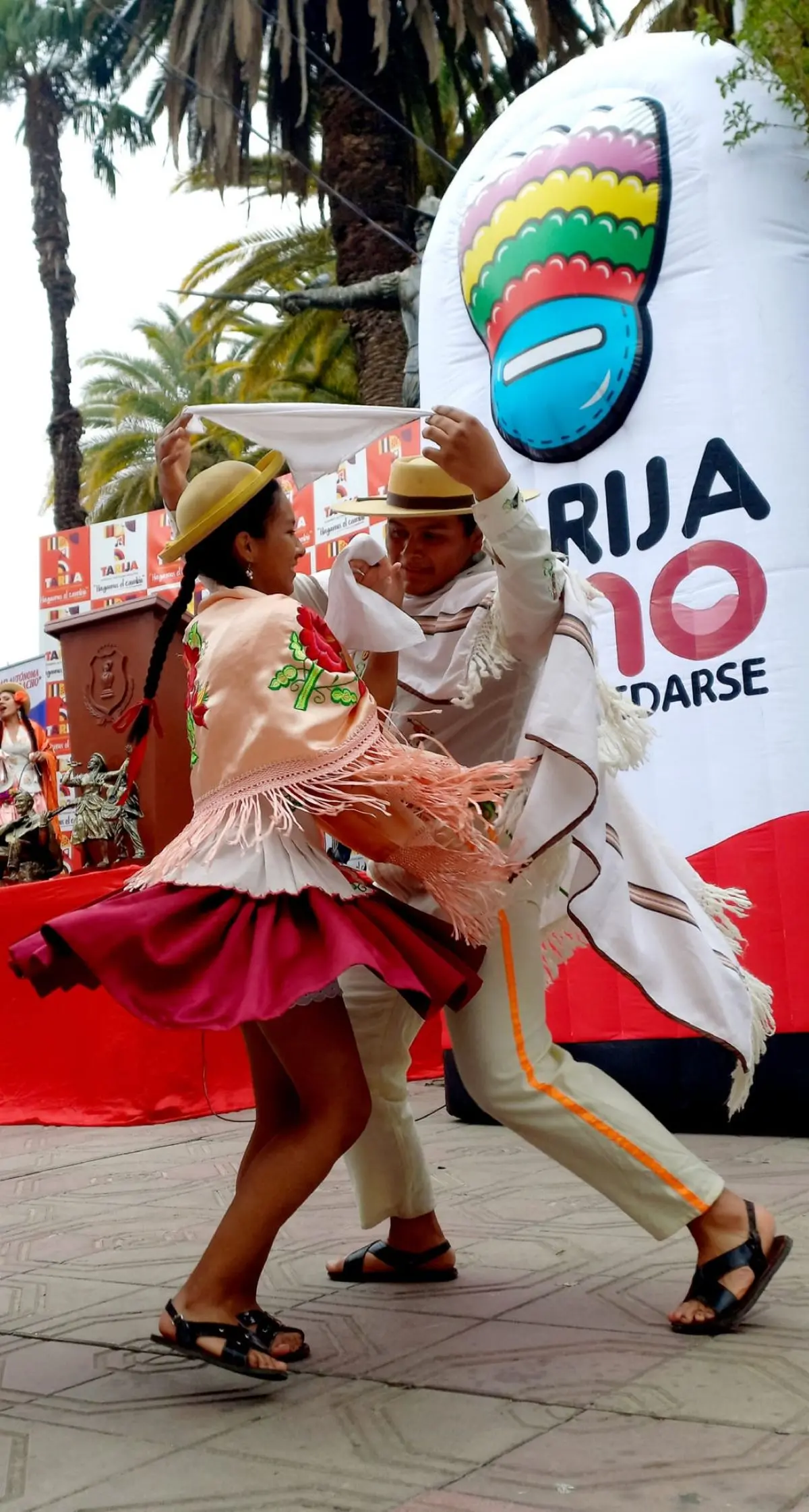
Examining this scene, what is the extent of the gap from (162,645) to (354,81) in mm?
14662

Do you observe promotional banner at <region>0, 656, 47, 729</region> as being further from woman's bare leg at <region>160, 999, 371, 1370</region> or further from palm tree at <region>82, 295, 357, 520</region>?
woman's bare leg at <region>160, 999, 371, 1370</region>

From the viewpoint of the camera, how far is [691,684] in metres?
4.45

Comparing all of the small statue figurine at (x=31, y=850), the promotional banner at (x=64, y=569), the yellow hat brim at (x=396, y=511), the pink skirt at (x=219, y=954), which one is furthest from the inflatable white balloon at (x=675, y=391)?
the promotional banner at (x=64, y=569)

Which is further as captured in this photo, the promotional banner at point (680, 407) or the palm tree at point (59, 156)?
the palm tree at point (59, 156)

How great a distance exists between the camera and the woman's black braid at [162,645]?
8.45ft

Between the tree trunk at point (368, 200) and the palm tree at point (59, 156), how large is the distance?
4.69 metres

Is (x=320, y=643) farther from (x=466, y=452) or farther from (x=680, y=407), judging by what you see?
(x=680, y=407)

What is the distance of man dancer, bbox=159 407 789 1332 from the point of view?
2.45 meters

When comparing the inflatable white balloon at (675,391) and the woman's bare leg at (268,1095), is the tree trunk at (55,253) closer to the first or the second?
the inflatable white balloon at (675,391)

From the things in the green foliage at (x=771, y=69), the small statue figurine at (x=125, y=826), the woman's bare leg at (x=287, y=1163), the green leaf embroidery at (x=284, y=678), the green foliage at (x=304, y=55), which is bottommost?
the woman's bare leg at (x=287, y=1163)

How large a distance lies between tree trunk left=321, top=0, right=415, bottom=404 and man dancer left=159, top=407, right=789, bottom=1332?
1211cm

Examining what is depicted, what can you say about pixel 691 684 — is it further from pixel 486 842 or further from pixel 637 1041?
pixel 486 842

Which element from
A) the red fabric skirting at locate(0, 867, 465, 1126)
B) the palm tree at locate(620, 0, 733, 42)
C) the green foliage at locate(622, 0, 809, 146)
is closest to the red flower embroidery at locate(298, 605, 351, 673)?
the green foliage at locate(622, 0, 809, 146)

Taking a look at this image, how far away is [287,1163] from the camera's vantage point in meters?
2.26
